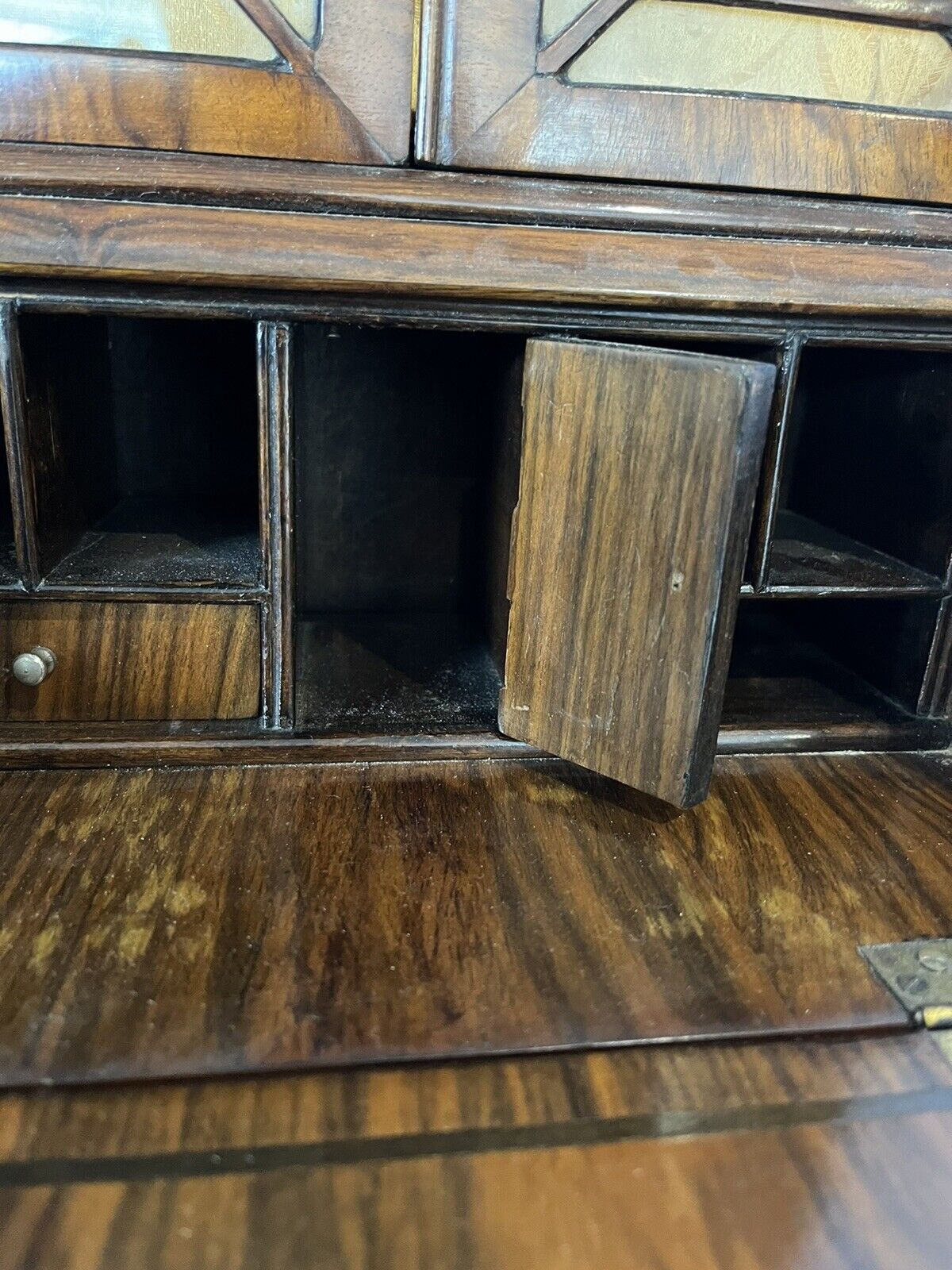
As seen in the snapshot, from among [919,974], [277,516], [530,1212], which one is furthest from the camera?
[277,516]

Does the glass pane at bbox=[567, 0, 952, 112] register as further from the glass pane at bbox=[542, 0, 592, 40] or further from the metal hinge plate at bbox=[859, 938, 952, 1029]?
the metal hinge plate at bbox=[859, 938, 952, 1029]

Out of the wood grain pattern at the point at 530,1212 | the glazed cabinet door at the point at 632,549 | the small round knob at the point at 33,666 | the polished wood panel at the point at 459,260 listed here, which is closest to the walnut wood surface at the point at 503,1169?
the wood grain pattern at the point at 530,1212

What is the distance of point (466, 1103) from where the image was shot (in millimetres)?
556

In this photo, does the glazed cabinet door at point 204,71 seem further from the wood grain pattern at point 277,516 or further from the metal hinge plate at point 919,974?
the metal hinge plate at point 919,974

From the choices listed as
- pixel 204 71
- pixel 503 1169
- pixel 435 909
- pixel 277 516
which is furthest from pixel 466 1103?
pixel 204 71

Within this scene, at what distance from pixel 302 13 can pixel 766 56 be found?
0.37 meters

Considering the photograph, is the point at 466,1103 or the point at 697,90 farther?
the point at 697,90

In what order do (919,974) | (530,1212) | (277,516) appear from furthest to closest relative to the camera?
(277,516)
(919,974)
(530,1212)

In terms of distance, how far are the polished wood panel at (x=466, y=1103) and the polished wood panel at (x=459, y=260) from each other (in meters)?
0.57

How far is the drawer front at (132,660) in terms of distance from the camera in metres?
0.84

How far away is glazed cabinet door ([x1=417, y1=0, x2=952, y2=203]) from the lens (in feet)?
2.38

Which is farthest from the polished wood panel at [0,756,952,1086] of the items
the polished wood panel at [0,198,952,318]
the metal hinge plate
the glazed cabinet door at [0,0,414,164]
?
the glazed cabinet door at [0,0,414,164]

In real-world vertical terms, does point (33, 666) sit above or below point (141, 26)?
below

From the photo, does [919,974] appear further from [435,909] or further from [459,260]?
[459,260]
